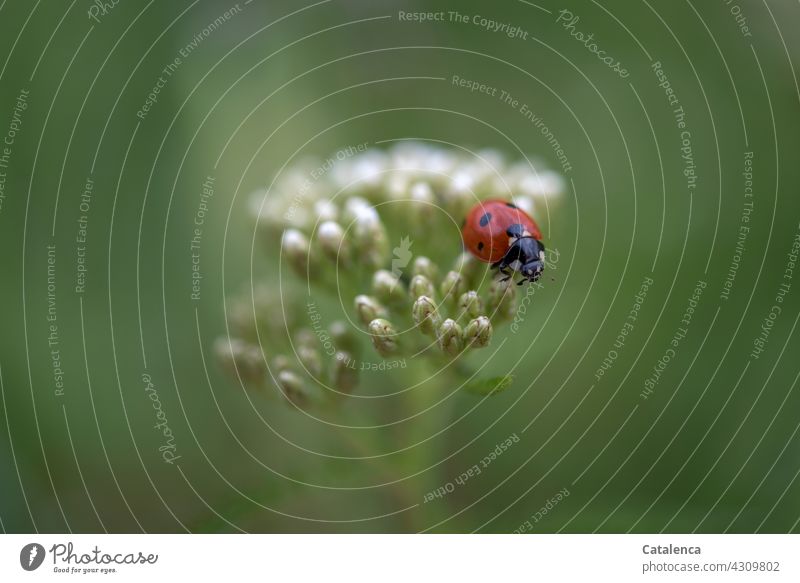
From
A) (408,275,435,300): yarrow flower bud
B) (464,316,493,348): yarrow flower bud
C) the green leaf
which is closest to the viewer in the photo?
the green leaf

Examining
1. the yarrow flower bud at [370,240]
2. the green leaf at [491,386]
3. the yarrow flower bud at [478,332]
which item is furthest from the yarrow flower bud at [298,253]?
the green leaf at [491,386]

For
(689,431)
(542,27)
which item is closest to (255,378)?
(689,431)

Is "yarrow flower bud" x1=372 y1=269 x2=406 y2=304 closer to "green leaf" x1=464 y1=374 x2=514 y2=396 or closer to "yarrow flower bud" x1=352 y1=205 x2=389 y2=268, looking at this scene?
"yarrow flower bud" x1=352 y1=205 x2=389 y2=268

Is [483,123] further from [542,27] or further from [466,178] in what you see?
[466,178]

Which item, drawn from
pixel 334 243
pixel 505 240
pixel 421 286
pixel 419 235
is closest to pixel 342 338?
pixel 334 243

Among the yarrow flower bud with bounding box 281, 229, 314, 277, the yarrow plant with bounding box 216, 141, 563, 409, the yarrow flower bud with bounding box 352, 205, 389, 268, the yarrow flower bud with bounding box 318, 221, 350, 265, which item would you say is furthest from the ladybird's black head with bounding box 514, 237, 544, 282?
the yarrow flower bud with bounding box 281, 229, 314, 277

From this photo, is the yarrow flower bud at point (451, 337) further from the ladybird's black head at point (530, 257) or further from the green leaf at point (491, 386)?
the ladybird's black head at point (530, 257)

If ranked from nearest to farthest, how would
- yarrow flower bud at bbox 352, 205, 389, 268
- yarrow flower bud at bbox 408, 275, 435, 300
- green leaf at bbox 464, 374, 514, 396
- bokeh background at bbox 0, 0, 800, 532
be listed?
green leaf at bbox 464, 374, 514, 396 → yarrow flower bud at bbox 408, 275, 435, 300 → yarrow flower bud at bbox 352, 205, 389, 268 → bokeh background at bbox 0, 0, 800, 532
